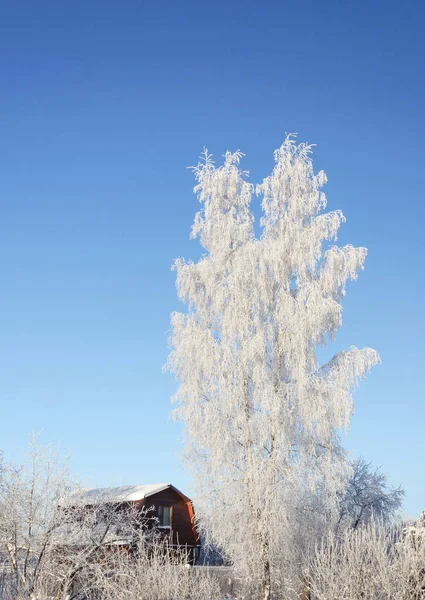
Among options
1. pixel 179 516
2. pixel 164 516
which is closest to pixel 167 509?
pixel 164 516

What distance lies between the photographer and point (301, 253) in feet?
70.1

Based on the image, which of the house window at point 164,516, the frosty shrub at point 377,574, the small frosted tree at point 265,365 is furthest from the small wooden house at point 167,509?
the frosty shrub at point 377,574

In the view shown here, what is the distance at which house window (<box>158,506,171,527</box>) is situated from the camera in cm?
3434

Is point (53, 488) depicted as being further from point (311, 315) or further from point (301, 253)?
point (301, 253)

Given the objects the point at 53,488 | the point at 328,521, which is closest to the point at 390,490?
the point at 328,521

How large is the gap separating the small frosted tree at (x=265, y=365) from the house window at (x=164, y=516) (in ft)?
49.9

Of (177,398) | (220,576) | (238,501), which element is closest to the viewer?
(238,501)

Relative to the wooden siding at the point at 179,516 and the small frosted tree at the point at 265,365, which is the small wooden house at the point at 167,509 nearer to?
the wooden siding at the point at 179,516

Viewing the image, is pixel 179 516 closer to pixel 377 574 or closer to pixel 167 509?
pixel 167 509

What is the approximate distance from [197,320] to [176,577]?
9274mm

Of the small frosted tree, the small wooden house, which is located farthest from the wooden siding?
the small frosted tree

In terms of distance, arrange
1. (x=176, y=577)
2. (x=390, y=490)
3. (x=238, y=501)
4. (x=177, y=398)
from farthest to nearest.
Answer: (x=390, y=490) → (x=177, y=398) → (x=238, y=501) → (x=176, y=577)

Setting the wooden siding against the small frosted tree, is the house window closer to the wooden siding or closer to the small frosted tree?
the wooden siding

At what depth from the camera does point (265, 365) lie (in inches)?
814
